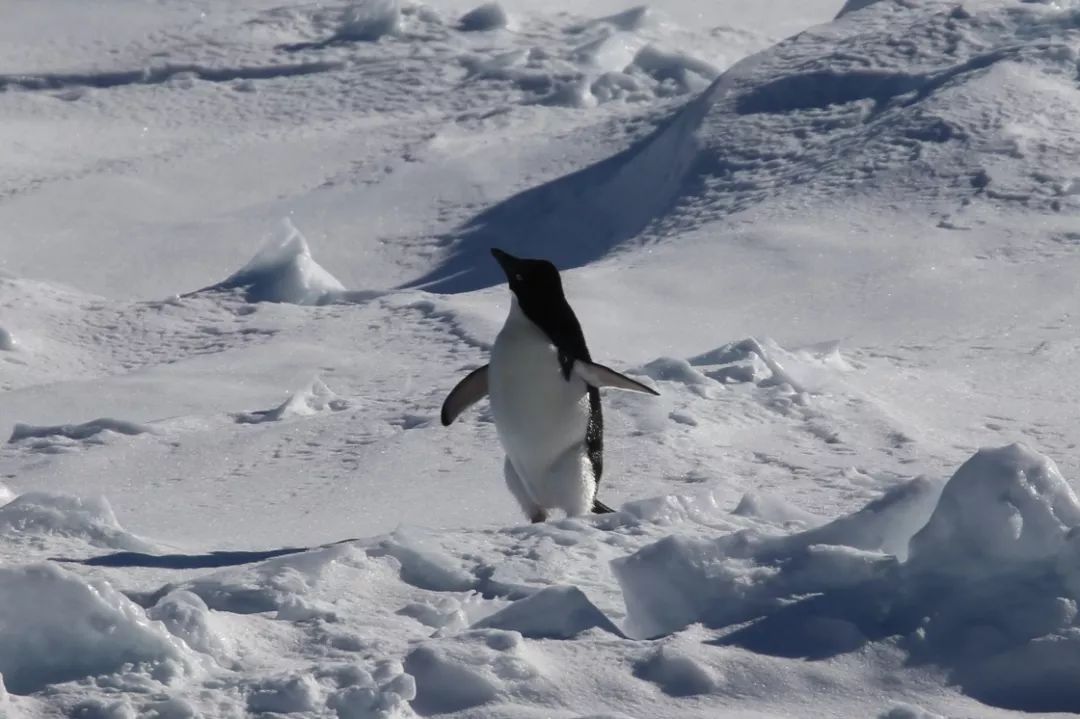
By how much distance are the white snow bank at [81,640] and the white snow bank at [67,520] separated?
94cm

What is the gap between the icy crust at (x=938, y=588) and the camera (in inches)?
101

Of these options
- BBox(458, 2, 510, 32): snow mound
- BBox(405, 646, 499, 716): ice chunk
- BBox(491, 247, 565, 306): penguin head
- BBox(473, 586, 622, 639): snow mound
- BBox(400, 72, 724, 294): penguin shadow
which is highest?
BBox(491, 247, 565, 306): penguin head

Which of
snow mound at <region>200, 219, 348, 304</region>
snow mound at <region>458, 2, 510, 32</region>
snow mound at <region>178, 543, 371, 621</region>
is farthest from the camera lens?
snow mound at <region>458, 2, 510, 32</region>

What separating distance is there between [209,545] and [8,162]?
6875 mm

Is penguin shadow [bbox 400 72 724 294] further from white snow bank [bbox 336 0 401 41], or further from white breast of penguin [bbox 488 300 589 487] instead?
white breast of penguin [bbox 488 300 589 487]

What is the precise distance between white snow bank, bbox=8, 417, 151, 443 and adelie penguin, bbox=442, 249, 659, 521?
4.97ft

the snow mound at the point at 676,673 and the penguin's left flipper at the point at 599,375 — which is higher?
the snow mound at the point at 676,673

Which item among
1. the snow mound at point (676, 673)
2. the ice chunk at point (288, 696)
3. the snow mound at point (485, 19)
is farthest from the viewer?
the snow mound at point (485, 19)

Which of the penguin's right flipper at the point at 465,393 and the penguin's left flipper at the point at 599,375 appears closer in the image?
the penguin's left flipper at the point at 599,375

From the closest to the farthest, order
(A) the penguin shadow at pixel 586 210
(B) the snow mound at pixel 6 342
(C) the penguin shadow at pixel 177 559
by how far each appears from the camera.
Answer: (C) the penguin shadow at pixel 177 559
(B) the snow mound at pixel 6 342
(A) the penguin shadow at pixel 586 210

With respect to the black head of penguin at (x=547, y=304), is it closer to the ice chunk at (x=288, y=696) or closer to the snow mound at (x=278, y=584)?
the snow mound at (x=278, y=584)

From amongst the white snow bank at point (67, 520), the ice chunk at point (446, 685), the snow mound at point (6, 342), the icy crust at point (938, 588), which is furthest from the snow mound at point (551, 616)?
the snow mound at point (6, 342)

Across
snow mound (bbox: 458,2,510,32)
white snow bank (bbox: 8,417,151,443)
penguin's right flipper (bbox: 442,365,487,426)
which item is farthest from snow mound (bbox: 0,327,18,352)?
snow mound (bbox: 458,2,510,32)

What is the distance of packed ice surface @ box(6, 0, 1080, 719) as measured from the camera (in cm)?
254
